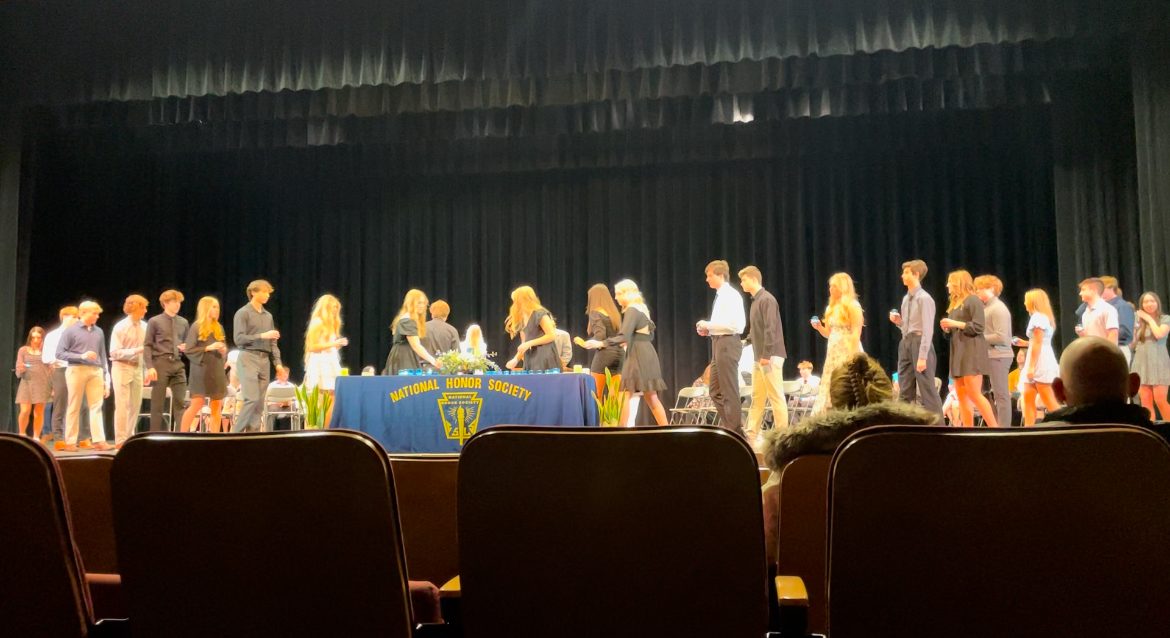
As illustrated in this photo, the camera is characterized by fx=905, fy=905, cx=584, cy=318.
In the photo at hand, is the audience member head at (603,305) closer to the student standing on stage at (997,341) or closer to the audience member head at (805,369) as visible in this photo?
the student standing on stage at (997,341)

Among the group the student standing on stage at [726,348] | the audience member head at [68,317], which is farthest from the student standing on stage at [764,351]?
the audience member head at [68,317]

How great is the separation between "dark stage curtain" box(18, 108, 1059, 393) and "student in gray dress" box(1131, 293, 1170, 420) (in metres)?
4.16

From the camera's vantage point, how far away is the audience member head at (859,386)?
2.36 m

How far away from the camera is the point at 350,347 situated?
1484cm

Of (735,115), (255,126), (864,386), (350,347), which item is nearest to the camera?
(864,386)

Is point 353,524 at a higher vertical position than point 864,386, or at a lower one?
lower

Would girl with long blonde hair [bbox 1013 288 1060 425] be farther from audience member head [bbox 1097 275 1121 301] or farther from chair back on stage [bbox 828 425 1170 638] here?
chair back on stage [bbox 828 425 1170 638]

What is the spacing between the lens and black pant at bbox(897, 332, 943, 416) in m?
7.98

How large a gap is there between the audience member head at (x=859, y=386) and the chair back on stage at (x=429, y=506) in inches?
39.6

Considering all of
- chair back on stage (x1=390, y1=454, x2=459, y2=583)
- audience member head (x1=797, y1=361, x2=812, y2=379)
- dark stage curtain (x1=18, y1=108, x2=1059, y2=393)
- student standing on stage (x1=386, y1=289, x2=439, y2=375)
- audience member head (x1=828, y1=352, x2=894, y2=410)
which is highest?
dark stage curtain (x1=18, y1=108, x2=1059, y2=393)

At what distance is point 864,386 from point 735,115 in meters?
9.16

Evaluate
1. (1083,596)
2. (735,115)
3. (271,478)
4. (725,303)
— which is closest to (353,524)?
(271,478)

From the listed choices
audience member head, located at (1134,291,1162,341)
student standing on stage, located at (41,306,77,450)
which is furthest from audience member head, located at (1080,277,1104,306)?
student standing on stage, located at (41,306,77,450)

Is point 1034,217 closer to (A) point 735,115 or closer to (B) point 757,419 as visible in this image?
(A) point 735,115
